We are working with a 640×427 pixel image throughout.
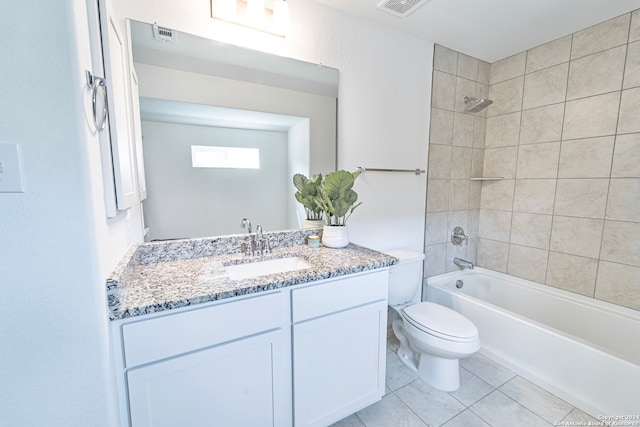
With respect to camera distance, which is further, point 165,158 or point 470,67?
point 470,67

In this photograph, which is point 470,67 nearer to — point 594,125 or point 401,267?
point 594,125

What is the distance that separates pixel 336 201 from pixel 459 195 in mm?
1443

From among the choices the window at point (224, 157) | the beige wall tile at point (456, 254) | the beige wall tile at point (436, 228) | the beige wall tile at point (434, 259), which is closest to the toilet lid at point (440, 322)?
the beige wall tile at point (434, 259)

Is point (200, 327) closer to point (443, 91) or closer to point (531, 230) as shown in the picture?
point (443, 91)

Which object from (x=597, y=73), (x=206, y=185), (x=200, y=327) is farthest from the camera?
(x=597, y=73)

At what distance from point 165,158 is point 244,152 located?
0.38 meters

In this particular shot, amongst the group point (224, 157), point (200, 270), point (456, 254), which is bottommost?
point (456, 254)

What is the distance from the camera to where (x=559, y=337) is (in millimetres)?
1507

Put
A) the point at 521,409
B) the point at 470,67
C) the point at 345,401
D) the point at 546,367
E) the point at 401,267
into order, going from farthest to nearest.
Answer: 1. the point at 470,67
2. the point at 401,267
3. the point at 546,367
4. the point at 521,409
5. the point at 345,401

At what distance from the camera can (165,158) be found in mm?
1275

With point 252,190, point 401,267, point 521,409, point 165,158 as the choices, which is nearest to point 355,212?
point 401,267

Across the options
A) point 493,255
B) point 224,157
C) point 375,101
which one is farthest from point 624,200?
point 224,157

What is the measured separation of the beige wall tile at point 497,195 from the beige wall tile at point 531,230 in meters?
0.12

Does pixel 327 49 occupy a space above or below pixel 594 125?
above
